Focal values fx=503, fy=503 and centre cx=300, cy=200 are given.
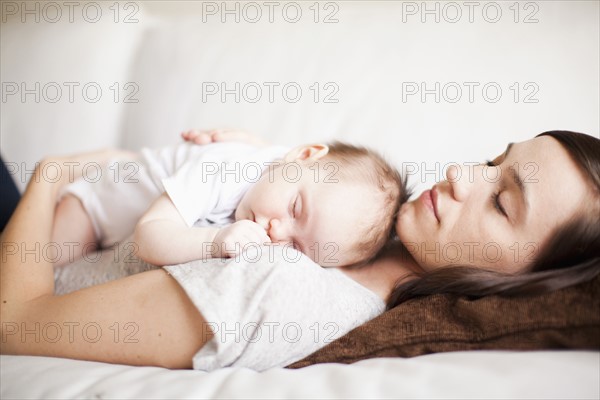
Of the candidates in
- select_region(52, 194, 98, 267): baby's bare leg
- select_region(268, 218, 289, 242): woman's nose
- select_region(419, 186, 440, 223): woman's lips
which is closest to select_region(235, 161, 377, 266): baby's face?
select_region(268, 218, 289, 242): woman's nose

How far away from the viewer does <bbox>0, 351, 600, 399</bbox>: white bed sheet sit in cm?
68

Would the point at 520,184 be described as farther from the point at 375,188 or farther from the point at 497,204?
the point at 375,188

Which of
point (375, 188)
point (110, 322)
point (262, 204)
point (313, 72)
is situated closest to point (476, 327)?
point (375, 188)

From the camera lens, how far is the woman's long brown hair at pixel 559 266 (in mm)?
804

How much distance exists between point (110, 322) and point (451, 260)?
24.9 inches

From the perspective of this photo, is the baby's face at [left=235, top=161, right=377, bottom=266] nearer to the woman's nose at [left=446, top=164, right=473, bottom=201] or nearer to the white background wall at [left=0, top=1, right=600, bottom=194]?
the woman's nose at [left=446, top=164, right=473, bottom=201]

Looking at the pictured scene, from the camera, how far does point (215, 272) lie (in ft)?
2.70

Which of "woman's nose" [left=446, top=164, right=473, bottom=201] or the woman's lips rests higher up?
"woman's nose" [left=446, top=164, right=473, bottom=201]

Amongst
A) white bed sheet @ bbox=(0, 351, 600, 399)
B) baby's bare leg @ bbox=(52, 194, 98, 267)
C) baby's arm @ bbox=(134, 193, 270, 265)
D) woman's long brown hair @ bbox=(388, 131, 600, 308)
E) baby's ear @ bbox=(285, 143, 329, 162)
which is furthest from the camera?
baby's bare leg @ bbox=(52, 194, 98, 267)

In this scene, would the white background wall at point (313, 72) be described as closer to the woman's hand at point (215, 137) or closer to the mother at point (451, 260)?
the woman's hand at point (215, 137)

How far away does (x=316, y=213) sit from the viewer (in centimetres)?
100

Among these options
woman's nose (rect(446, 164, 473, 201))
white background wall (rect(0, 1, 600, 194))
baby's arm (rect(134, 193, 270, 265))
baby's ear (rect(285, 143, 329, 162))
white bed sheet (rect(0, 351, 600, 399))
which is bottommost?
white bed sheet (rect(0, 351, 600, 399))

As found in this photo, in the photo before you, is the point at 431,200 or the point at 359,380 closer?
the point at 359,380

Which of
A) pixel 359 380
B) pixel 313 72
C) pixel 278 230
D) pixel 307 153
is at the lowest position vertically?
pixel 359 380
